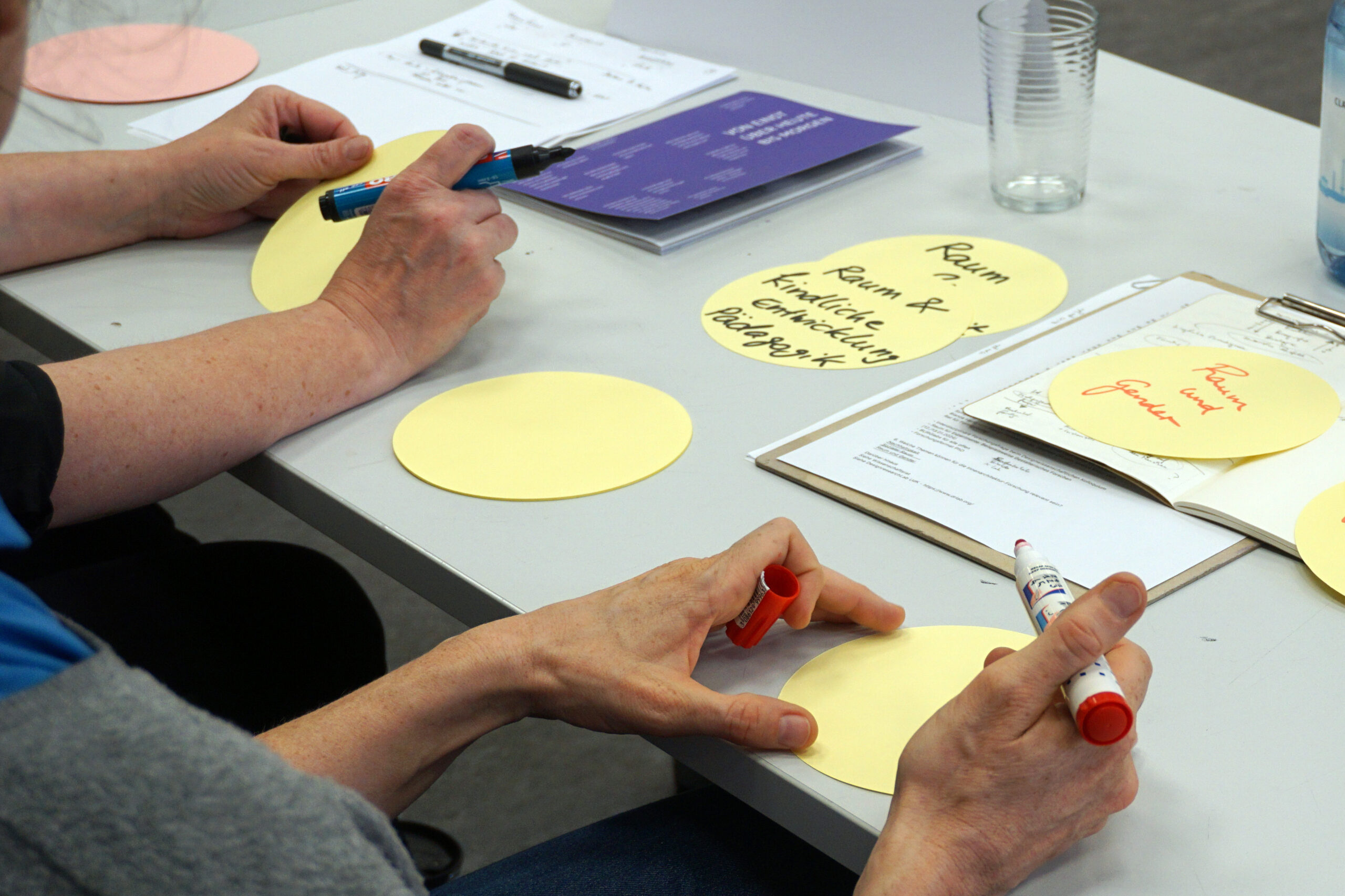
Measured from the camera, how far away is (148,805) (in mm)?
370

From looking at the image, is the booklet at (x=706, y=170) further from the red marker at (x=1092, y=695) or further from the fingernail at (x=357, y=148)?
the red marker at (x=1092, y=695)

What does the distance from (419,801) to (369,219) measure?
860mm

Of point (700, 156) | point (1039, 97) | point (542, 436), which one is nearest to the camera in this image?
point (542, 436)

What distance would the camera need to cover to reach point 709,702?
1.86ft

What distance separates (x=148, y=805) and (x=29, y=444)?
432mm

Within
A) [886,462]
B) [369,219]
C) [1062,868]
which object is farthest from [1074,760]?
[369,219]

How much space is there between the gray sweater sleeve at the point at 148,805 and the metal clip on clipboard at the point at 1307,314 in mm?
719

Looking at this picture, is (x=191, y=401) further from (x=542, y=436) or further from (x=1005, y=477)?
(x=1005, y=477)

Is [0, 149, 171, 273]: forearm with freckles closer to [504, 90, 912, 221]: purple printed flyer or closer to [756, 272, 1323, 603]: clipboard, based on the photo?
[504, 90, 912, 221]: purple printed flyer

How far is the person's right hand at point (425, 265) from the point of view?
2.90ft

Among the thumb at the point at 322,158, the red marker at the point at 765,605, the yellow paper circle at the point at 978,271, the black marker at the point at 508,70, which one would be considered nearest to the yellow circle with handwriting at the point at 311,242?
the thumb at the point at 322,158

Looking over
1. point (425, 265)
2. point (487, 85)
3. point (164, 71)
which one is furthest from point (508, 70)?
point (425, 265)

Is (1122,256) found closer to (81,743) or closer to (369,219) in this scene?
(369,219)

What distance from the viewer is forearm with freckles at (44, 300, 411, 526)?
0.78m
